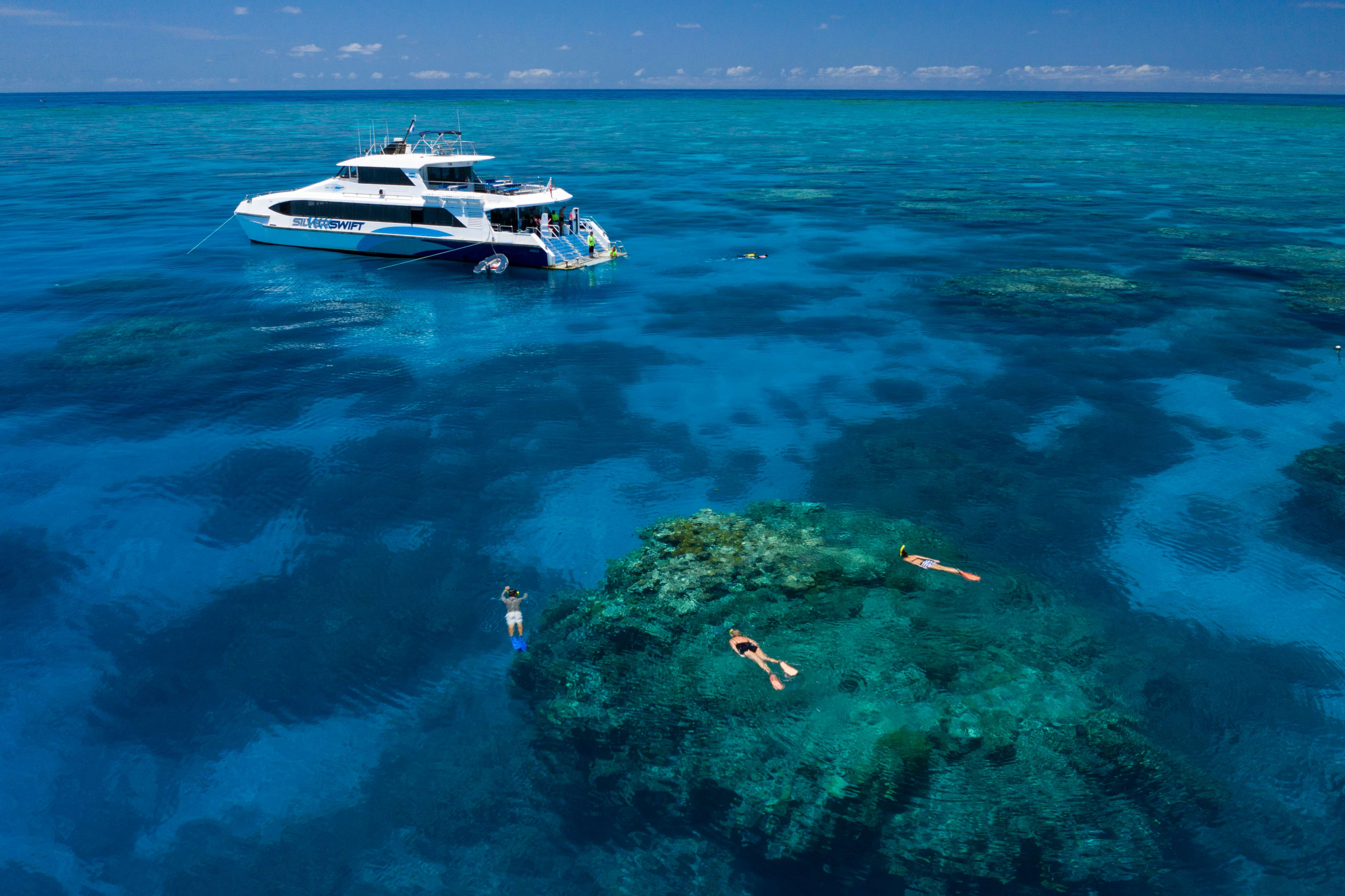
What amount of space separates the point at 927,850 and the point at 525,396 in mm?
21502

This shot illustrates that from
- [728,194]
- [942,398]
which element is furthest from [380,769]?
[728,194]

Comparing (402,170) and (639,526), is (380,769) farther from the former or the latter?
(402,170)

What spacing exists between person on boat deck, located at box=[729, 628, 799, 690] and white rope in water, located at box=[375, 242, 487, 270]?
119ft

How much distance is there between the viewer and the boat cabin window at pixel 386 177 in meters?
46.8

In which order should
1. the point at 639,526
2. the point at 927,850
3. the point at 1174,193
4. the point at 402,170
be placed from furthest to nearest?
the point at 1174,193
the point at 402,170
the point at 639,526
the point at 927,850

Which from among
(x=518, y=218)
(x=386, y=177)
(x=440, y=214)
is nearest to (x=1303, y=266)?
(x=518, y=218)

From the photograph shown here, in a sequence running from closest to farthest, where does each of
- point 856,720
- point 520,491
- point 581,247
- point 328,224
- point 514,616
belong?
point 856,720 < point 514,616 < point 520,491 < point 581,247 < point 328,224

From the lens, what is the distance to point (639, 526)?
21.5 metres

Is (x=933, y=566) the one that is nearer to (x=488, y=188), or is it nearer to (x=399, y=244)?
(x=488, y=188)

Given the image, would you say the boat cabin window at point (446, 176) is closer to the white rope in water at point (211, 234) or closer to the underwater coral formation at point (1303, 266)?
the white rope in water at point (211, 234)

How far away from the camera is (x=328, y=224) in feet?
165

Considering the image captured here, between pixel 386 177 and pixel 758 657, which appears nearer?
pixel 758 657

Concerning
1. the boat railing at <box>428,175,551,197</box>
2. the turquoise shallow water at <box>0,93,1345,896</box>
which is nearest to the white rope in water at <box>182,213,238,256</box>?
the turquoise shallow water at <box>0,93,1345,896</box>

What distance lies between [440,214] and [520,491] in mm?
29669
